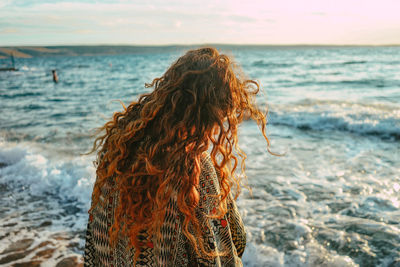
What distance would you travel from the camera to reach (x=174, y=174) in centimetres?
143

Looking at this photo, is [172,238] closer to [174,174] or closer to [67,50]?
[174,174]

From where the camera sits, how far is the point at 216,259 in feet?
4.89

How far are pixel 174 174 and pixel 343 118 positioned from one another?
10.9 metres

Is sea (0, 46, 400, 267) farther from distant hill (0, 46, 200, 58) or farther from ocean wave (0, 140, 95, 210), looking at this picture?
distant hill (0, 46, 200, 58)

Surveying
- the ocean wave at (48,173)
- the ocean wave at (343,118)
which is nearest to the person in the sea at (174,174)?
the ocean wave at (48,173)

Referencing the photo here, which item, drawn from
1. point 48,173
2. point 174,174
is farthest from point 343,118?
point 174,174

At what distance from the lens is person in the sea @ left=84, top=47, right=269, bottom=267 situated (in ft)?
4.73

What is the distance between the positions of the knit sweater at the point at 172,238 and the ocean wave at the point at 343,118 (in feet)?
30.1

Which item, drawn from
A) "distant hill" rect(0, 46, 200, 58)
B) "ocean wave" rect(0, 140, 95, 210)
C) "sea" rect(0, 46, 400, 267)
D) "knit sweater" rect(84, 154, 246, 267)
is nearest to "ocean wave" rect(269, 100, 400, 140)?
"sea" rect(0, 46, 400, 267)

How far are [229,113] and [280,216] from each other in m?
3.55

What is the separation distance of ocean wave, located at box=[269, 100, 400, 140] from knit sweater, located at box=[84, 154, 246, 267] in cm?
918

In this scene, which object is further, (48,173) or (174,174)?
(48,173)

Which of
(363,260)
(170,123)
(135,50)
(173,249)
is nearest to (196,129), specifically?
(170,123)

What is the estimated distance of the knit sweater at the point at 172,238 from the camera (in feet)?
4.75
